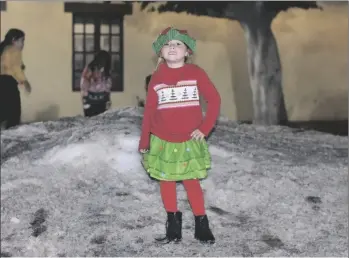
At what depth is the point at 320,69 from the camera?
7203mm

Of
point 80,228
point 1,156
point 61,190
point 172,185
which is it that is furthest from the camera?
point 1,156

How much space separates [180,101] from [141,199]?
4.62 feet

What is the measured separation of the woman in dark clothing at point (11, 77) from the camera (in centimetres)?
566

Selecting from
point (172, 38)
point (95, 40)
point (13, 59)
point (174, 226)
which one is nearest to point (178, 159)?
point (174, 226)

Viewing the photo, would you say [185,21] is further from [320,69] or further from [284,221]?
[284,221]

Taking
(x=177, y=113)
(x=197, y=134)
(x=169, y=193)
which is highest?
(x=177, y=113)

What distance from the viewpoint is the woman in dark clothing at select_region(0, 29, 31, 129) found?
566cm

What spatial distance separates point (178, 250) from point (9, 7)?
14.2 ft

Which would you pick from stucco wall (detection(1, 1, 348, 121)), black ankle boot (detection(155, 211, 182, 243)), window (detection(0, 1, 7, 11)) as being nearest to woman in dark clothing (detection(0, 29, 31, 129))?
stucco wall (detection(1, 1, 348, 121))

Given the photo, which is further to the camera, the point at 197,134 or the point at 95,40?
the point at 95,40

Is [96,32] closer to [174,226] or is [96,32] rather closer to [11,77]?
[11,77]

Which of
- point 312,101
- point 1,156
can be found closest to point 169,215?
point 1,156

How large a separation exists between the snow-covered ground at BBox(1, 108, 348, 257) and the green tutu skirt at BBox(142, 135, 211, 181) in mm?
616

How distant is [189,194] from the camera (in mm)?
3178
